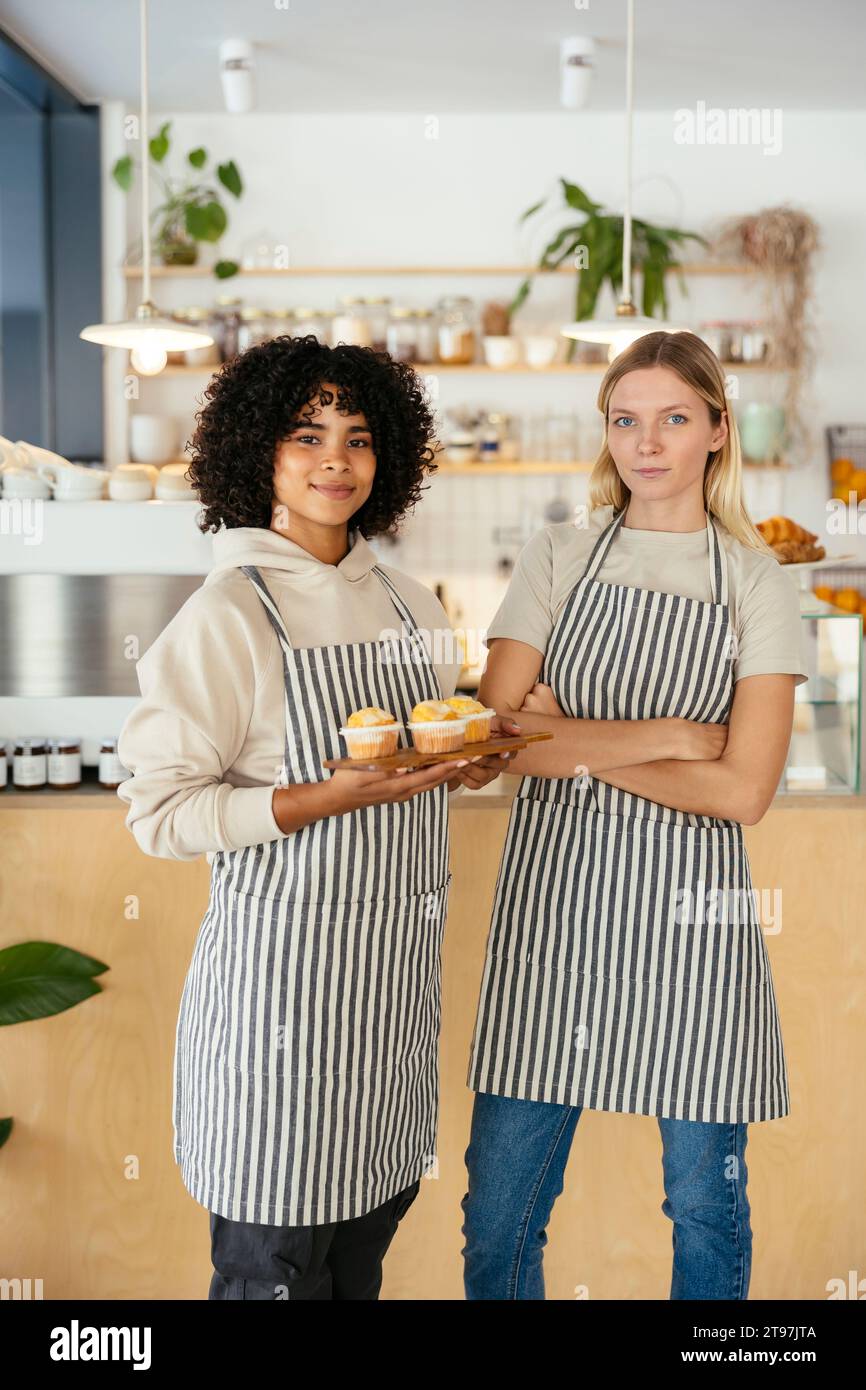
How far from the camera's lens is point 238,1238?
144 cm

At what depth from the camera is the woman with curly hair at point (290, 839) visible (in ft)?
4.49

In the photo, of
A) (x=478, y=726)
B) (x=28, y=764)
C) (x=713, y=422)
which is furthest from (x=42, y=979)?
(x=713, y=422)

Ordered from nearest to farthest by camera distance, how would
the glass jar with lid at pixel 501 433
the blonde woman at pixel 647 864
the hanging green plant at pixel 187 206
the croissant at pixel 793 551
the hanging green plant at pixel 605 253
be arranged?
1. the blonde woman at pixel 647 864
2. the croissant at pixel 793 551
3. the hanging green plant at pixel 605 253
4. the hanging green plant at pixel 187 206
5. the glass jar with lid at pixel 501 433

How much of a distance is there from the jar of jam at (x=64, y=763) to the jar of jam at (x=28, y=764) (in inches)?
0.7

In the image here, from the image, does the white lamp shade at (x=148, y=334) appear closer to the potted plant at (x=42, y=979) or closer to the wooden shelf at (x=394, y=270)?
the potted plant at (x=42, y=979)

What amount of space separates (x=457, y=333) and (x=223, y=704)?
139 inches

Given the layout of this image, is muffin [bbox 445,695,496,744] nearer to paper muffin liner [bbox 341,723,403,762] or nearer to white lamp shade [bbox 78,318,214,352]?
paper muffin liner [bbox 341,723,403,762]

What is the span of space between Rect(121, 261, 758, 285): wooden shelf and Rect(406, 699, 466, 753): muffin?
3.52 meters

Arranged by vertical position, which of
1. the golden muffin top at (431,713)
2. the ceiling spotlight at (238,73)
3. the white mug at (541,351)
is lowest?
the golden muffin top at (431,713)

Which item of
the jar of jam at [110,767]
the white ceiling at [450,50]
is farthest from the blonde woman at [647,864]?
the white ceiling at [450,50]

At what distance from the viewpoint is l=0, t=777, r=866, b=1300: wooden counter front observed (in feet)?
6.85

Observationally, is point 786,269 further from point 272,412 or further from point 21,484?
point 272,412

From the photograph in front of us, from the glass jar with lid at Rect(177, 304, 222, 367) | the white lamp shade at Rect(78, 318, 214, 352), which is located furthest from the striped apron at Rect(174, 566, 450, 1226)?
the glass jar with lid at Rect(177, 304, 222, 367)

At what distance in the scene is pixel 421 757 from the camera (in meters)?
1.34
